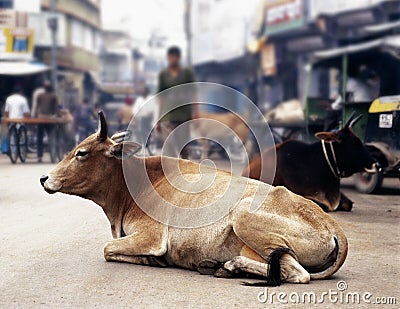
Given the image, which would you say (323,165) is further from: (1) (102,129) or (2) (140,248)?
(2) (140,248)

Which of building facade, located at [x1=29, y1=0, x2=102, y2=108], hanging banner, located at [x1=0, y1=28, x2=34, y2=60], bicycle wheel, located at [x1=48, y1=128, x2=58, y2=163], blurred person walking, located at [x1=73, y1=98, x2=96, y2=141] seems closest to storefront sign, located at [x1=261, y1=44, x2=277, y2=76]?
blurred person walking, located at [x1=73, y1=98, x2=96, y2=141]

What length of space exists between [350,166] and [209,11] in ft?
110

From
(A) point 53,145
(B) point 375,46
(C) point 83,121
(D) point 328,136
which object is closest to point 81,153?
(D) point 328,136

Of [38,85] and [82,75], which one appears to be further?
[82,75]

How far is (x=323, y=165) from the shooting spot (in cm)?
1017

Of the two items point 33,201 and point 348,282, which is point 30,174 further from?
point 348,282

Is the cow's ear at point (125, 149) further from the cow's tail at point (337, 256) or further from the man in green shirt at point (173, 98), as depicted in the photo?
the man in green shirt at point (173, 98)

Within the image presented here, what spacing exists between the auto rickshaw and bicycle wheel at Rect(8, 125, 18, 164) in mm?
6284

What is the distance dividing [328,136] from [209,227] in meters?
4.47

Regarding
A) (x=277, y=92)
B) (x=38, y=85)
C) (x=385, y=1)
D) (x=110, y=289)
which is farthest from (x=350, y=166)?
(x=277, y=92)

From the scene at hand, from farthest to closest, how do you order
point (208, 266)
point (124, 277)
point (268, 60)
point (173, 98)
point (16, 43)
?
point (16, 43)
point (268, 60)
point (173, 98)
point (208, 266)
point (124, 277)

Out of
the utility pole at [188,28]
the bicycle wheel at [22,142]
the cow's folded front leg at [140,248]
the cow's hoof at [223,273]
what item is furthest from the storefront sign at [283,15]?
the cow's hoof at [223,273]

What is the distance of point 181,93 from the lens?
9398 millimetres

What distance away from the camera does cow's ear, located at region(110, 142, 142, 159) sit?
251 inches
